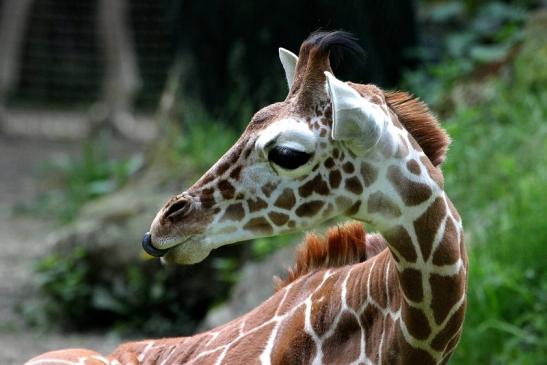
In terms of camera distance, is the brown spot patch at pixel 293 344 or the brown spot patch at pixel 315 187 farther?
the brown spot patch at pixel 293 344

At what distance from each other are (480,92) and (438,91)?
339 mm

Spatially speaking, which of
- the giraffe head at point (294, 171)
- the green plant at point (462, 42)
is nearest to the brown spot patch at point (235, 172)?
the giraffe head at point (294, 171)

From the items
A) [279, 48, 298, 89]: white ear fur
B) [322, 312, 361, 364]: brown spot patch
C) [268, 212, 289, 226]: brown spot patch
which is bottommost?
[322, 312, 361, 364]: brown spot patch

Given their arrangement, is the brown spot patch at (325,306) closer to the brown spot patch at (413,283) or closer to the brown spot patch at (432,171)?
the brown spot patch at (413,283)

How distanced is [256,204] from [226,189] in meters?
0.10

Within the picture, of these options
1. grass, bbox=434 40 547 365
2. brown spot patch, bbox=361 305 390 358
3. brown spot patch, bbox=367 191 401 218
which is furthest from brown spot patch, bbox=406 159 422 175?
grass, bbox=434 40 547 365

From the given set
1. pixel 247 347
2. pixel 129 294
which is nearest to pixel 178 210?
pixel 247 347

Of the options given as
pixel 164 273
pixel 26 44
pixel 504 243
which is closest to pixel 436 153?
pixel 504 243

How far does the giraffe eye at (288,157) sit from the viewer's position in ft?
9.55

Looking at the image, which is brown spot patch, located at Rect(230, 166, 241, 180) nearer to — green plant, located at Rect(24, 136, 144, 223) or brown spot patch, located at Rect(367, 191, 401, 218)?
brown spot patch, located at Rect(367, 191, 401, 218)

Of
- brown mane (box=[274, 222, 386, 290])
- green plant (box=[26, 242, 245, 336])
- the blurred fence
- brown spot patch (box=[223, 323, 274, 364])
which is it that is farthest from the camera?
the blurred fence

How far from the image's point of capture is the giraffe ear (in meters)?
2.82

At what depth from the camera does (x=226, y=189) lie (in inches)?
118

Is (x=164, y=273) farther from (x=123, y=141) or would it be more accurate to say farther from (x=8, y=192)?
(x=123, y=141)
